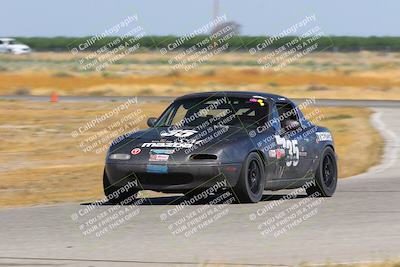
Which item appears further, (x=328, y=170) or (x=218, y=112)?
(x=328, y=170)

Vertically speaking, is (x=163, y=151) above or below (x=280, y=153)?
above

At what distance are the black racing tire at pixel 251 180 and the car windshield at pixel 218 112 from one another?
0.64 meters

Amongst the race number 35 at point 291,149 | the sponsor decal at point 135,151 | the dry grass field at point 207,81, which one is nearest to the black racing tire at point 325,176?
the race number 35 at point 291,149

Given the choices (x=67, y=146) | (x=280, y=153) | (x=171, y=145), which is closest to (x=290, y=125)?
(x=280, y=153)

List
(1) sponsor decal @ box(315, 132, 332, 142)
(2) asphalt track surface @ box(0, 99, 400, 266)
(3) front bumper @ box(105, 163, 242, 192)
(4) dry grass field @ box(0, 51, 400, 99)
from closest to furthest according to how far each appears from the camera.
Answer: (2) asphalt track surface @ box(0, 99, 400, 266) < (3) front bumper @ box(105, 163, 242, 192) < (1) sponsor decal @ box(315, 132, 332, 142) < (4) dry grass field @ box(0, 51, 400, 99)

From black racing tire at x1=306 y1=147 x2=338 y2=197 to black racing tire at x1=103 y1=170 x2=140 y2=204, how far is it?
268 cm

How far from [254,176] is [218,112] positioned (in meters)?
1.04

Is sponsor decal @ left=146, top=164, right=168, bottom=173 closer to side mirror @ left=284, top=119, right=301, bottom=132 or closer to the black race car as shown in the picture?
the black race car

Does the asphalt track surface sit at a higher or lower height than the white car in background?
higher

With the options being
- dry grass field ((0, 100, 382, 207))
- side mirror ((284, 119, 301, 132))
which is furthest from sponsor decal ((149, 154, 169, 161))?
dry grass field ((0, 100, 382, 207))

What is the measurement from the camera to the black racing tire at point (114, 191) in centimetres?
1267

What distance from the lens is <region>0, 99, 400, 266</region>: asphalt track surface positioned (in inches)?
337

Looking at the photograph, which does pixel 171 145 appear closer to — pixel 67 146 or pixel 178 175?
pixel 178 175

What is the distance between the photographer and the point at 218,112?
13227mm
